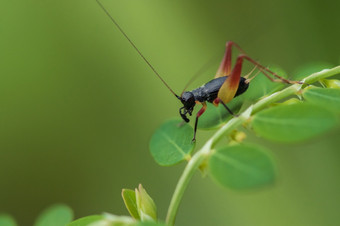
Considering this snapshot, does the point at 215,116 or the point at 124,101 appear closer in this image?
the point at 215,116

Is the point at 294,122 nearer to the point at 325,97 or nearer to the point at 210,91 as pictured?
the point at 325,97

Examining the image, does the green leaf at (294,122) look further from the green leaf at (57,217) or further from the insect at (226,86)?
the green leaf at (57,217)

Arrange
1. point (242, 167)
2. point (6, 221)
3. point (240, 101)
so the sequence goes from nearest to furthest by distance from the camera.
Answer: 1. point (242, 167)
2. point (6, 221)
3. point (240, 101)

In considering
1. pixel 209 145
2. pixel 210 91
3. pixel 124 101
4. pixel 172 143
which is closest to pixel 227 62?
pixel 210 91

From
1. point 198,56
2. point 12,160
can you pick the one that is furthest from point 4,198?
point 198,56

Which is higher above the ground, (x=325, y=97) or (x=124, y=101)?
(x=124, y=101)

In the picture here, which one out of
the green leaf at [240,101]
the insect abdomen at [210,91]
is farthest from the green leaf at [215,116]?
the insect abdomen at [210,91]

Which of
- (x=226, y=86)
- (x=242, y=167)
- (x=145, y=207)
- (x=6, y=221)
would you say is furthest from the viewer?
(x=226, y=86)
